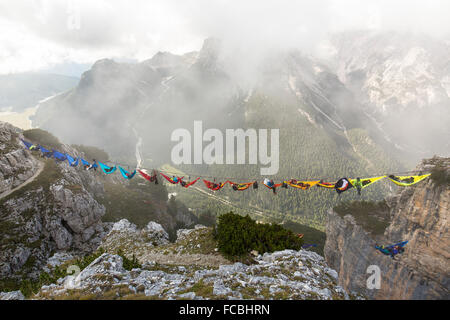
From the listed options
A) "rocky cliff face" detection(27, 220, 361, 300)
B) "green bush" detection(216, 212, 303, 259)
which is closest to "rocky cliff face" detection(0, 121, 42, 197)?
"rocky cliff face" detection(27, 220, 361, 300)

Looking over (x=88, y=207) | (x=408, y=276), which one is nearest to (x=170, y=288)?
(x=88, y=207)

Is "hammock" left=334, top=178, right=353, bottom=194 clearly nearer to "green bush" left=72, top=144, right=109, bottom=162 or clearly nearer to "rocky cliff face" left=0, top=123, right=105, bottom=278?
"rocky cliff face" left=0, top=123, right=105, bottom=278

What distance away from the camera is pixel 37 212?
3303 centimetres

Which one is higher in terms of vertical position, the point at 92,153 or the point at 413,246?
the point at 92,153

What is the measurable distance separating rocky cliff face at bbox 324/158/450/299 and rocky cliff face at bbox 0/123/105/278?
189 feet

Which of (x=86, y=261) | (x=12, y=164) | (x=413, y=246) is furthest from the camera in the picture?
(x=413, y=246)

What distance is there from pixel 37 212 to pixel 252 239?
35443 mm

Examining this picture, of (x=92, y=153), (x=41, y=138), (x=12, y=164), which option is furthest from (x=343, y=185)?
(x=92, y=153)

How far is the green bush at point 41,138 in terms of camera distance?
5434 centimetres

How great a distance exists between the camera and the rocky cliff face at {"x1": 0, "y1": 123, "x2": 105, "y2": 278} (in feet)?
91.7

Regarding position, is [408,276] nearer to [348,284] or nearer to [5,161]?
[348,284]

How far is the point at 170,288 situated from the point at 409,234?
46.3 m

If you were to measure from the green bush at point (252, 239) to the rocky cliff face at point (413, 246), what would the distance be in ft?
94.6

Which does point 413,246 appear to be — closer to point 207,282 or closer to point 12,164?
point 207,282
